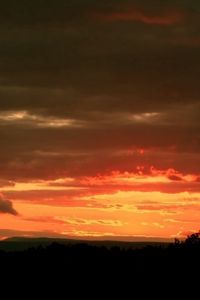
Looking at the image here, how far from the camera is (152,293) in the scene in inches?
1496

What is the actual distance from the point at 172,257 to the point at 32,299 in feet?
23.9

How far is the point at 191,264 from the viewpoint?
40.0 metres

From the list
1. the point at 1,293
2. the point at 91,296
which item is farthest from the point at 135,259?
the point at 1,293

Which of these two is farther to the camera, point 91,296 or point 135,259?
point 135,259

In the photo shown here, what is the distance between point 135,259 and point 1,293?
6.67 meters

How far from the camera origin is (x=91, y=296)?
38.3 metres

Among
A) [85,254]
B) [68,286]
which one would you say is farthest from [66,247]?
[68,286]

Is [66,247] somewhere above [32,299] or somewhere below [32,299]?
above

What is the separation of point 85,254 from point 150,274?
13.9ft

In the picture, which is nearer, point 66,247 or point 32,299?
point 32,299

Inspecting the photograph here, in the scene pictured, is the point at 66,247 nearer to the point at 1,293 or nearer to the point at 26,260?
the point at 26,260

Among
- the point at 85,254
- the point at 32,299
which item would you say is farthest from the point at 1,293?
the point at 85,254

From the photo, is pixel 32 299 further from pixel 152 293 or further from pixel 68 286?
pixel 152 293

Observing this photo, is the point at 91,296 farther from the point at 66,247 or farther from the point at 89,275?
the point at 66,247
